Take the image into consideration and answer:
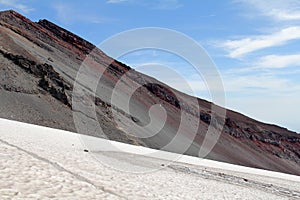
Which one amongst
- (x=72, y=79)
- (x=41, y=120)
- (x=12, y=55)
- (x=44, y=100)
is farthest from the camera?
(x=72, y=79)

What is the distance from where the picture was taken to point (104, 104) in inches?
1897

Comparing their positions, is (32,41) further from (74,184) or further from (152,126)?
(74,184)

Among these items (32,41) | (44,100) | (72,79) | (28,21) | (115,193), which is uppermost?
(28,21)

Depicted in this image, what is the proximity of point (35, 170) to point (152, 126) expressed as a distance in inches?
1631

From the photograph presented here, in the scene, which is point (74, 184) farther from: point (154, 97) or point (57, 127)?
point (154, 97)

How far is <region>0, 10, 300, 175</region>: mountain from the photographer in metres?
→ 39.0

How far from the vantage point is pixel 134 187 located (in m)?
13.2

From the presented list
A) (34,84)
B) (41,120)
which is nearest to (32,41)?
(34,84)

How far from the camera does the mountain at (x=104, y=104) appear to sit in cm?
3897

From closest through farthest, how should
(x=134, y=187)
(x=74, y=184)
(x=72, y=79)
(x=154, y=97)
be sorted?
(x=74, y=184) < (x=134, y=187) < (x=72, y=79) < (x=154, y=97)

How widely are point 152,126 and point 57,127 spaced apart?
19.2m

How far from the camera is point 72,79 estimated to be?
5153cm

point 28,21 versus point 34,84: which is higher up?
point 28,21

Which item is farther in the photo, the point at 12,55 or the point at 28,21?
the point at 28,21
